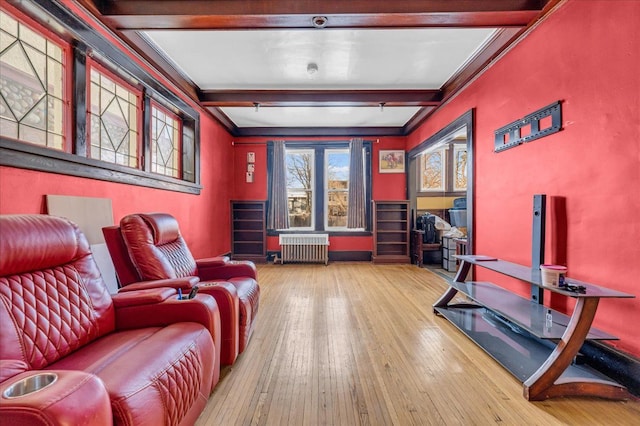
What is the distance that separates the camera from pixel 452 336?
98.0 inches

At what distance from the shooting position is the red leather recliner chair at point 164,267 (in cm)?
195

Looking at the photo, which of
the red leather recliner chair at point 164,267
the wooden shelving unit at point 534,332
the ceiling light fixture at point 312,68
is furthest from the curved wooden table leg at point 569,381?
the ceiling light fixture at point 312,68

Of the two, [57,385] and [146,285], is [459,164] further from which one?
[57,385]

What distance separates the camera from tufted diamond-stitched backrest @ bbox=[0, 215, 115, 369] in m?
1.15

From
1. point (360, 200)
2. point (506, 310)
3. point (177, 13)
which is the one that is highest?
point (177, 13)

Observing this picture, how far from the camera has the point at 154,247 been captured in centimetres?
214

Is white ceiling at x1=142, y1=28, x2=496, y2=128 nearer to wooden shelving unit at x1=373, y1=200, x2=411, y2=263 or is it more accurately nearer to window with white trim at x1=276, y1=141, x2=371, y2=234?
window with white trim at x1=276, y1=141, x2=371, y2=234

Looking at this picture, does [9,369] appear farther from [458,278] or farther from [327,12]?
[458,278]

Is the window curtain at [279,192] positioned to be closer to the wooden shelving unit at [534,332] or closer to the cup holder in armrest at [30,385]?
the wooden shelving unit at [534,332]

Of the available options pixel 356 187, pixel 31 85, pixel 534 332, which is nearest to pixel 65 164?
pixel 31 85

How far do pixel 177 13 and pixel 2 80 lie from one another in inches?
50.7

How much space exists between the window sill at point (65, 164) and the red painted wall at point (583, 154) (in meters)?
3.63

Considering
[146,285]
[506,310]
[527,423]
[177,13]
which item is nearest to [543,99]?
[506,310]

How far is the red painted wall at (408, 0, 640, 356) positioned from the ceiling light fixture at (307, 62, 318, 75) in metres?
1.95
